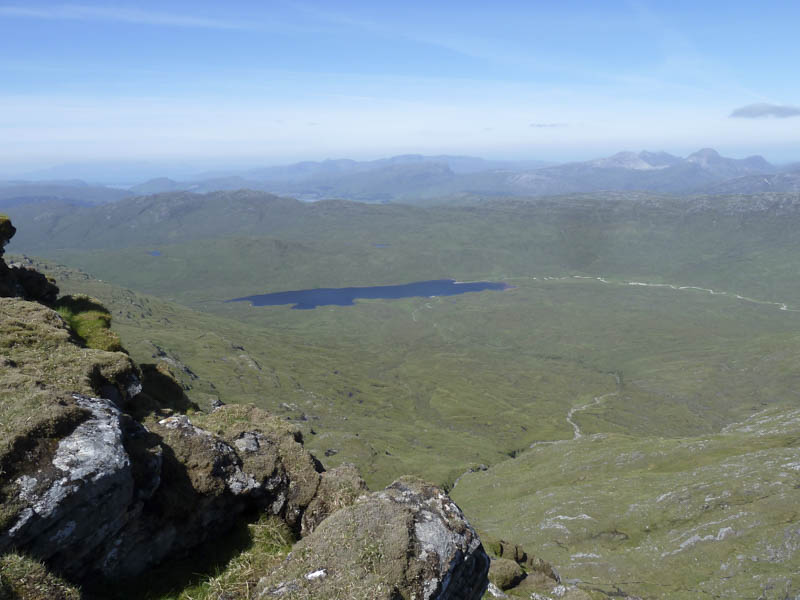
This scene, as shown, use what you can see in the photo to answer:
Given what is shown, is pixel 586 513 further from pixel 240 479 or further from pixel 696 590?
pixel 240 479

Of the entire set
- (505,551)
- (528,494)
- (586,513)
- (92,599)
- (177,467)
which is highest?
(177,467)

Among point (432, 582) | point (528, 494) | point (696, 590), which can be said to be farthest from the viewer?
point (528, 494)

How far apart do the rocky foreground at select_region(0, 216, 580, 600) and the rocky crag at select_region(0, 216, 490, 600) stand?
0.14 ft

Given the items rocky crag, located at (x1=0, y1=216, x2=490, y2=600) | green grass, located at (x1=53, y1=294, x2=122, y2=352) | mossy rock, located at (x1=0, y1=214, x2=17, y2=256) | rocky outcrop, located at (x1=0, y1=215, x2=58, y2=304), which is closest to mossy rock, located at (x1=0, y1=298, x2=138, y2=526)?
rocky crag, located at (x1=0, y1=216, x2=490, y2=600)

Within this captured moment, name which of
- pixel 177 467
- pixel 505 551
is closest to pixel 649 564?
pixel 505 551

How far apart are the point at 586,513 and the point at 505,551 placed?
61.1 meters

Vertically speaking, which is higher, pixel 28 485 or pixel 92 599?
pixel 28 485

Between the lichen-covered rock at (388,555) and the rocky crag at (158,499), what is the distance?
0.15 feet

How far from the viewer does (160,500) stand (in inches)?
655

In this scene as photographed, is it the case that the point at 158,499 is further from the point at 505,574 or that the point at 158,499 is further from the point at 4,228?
the point at 4,228

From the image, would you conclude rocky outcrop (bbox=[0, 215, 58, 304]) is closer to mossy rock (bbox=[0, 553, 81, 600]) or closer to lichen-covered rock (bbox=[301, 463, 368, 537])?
mossy rock (bbox=[0, 553, 81, 600])

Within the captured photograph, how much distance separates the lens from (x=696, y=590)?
68375 millimetres

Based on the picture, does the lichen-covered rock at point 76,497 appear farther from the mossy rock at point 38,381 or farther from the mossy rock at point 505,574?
the mossy rock at point 505,574

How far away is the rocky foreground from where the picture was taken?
12945 mm
